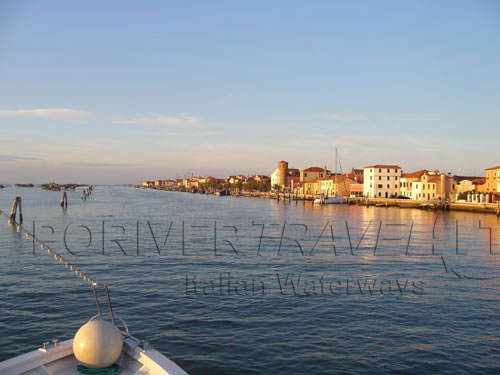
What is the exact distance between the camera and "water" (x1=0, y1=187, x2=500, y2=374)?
8758 mm

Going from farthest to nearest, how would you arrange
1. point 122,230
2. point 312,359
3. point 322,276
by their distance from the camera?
point 122,230, point 322,276, point 312,359

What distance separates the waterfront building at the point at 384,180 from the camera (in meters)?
79.2

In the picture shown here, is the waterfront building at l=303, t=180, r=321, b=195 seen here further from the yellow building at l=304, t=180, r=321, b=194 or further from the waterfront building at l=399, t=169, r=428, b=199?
the waterfront building at l=399, t=169, r=428, b=199

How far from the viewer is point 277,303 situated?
39.9 ft

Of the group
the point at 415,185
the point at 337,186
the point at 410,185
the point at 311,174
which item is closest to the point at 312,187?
the point at 311,174

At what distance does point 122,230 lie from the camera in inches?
1155

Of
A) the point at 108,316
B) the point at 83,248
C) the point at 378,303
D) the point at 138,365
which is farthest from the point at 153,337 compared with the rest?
the point at 83,248

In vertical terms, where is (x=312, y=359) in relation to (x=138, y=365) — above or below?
below

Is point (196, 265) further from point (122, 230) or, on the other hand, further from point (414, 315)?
point (122, 230)

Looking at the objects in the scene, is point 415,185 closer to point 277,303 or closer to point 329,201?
point 329,201

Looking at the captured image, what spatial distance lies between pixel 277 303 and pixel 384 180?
71.6 metres

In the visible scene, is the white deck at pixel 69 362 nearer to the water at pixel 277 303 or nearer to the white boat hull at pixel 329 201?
the water at pixel 277 303

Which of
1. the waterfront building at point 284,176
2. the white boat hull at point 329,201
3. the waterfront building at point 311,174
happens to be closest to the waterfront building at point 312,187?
the waterfront building at point 311,174

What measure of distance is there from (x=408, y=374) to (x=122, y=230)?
2430 cm
